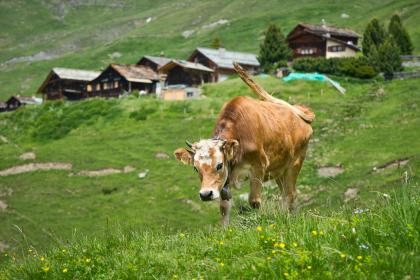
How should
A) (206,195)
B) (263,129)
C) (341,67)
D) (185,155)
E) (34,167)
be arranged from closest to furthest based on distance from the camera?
1. (206,195)
2. (185,155)
3. (263,129)
4. (34,167)
5. (341,67)

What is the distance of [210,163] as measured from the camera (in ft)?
33.6

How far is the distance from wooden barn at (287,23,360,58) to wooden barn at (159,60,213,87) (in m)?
17.5

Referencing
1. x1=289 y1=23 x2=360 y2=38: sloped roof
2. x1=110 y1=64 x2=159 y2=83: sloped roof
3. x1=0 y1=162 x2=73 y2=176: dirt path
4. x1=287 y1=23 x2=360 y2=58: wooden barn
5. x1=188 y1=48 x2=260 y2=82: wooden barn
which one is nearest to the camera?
x1=0 y1=162 x2=73 y2=176: dirt path

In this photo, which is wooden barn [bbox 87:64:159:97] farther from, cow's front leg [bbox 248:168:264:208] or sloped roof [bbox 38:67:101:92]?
cow's front leg [bbox 248:168:264:208]

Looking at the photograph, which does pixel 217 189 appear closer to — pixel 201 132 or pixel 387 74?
pixel 201 132

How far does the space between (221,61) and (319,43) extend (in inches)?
729

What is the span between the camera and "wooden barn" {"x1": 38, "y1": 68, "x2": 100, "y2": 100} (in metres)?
114

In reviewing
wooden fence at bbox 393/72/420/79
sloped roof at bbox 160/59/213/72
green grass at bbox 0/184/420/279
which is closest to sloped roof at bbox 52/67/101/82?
sloped roof at bbox 160/59/213/72

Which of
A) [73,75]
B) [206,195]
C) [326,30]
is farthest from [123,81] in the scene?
[206,195]

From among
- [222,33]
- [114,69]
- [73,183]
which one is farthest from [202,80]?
[222,33]

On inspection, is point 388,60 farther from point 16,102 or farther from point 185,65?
point 16,102

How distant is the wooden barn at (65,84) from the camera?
114 metres

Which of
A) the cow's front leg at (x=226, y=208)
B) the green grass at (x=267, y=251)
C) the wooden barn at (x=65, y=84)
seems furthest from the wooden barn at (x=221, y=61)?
the green grass at (x=267, y=251)

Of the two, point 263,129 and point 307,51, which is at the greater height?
point 263,129
